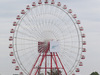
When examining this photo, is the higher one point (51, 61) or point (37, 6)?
point (37, 6)

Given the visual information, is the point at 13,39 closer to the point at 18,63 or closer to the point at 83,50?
the point at 18,63

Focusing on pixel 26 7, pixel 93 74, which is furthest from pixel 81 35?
pixel 93 74

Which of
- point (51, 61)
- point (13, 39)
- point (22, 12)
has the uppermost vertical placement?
point (22, 12)

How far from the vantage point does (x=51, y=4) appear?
59531mm

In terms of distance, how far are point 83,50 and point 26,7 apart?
12.2 m

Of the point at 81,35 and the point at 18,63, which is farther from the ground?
the point at 81,35

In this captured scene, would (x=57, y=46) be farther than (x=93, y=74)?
No

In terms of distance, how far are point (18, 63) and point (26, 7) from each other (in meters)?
10.3

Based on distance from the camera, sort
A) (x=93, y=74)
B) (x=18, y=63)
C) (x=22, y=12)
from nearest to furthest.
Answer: (x=18, y=63)
(x=22, y=12)
(x=93, y=74)

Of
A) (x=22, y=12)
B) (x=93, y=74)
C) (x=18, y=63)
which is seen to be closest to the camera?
(x=18, y=63)

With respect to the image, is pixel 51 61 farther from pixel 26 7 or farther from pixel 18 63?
pixel 26 7

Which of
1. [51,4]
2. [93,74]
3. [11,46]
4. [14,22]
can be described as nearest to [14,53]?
[11,46]

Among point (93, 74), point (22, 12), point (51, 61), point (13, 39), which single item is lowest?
point (93, 74)

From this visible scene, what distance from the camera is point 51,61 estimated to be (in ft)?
192
